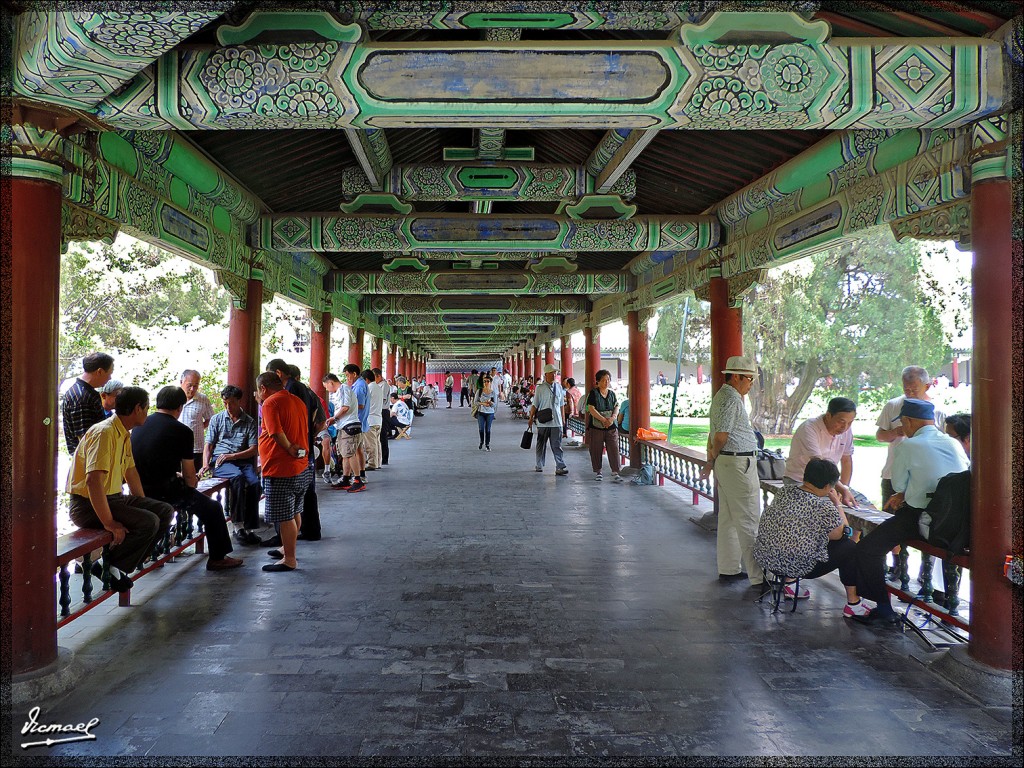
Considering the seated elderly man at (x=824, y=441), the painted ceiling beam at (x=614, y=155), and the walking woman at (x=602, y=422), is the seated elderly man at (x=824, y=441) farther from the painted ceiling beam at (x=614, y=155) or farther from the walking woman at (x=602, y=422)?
the walking woman at (x=602, y=422)

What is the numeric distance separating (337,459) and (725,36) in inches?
307

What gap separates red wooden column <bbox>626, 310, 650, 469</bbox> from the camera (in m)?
10.1

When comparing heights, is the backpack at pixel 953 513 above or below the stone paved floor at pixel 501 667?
above

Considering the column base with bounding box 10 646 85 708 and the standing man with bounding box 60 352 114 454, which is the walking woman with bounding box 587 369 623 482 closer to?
the standing man with bounding box 60 352 114 454

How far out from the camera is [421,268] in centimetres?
1000

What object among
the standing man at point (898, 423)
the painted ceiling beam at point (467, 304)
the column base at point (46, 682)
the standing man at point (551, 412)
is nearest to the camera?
the column base at point (46, 682)

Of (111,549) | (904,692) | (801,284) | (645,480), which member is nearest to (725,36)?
(904,692)

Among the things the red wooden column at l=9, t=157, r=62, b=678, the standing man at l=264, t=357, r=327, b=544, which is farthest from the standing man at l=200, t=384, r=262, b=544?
the red wooden column at l=9, t=157, r=62, b=678

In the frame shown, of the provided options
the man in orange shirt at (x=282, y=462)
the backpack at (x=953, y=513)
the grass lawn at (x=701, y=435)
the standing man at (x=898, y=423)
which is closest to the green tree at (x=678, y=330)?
the grass lawn at (x=701, y=435)

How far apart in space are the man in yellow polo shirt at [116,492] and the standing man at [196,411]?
1.75m

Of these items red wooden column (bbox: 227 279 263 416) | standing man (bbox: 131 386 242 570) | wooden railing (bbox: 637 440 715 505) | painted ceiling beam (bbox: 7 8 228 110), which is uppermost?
painted ceiling beam (bbox: 7 8 228 110)

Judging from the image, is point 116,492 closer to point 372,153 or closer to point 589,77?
point 372,153

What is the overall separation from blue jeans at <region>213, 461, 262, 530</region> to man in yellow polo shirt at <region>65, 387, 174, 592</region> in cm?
157

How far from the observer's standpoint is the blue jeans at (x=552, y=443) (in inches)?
367
